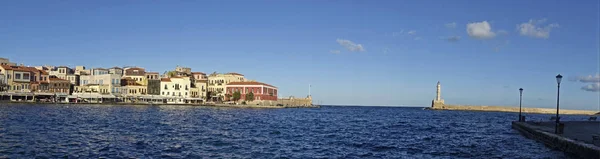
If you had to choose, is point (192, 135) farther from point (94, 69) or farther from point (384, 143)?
point (94, 69)

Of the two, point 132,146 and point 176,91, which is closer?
point 132,146

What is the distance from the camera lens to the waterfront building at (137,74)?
452 feet

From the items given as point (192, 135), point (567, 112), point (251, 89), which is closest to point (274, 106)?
point (251, 89)

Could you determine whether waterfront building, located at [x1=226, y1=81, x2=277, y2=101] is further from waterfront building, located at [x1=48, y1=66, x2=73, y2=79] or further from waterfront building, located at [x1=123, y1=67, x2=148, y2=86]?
waterfront building, located at [x1=48, y1=66, x2=73, y2=79]

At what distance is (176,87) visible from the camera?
13362cm

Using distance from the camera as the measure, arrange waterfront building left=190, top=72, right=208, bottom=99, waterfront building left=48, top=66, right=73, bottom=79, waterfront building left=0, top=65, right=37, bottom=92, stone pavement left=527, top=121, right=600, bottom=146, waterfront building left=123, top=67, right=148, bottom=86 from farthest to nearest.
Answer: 1. waterfront building left=190, top=72, right=208, bottom=99
2. waterfront building left=123, top=67, right=148, bottom=86
3. waterfront building left=48, top=66, right=73, bottom=79
4. waterfront building left=0, top=65, right=37, bottom=92
5. stone pavement left=527, top=121, right=600, bottom=146

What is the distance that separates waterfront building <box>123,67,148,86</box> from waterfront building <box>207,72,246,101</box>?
1919cm

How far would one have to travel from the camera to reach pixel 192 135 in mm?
35875

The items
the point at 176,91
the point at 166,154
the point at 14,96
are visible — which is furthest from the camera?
the point at 176,91

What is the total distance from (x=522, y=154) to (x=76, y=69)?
5546 inches

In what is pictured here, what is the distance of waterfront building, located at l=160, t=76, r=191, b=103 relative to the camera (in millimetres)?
133125

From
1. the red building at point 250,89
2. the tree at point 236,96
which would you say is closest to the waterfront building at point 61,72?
the red building at point 250,89

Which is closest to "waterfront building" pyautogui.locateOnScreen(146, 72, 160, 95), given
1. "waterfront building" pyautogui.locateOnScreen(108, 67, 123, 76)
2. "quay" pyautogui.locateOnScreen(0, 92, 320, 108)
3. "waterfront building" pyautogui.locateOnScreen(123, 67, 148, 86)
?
"quay" pyautogui.locateOnScreen(0, 92, 320, 108)

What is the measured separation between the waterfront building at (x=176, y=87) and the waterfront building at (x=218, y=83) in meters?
10.7
